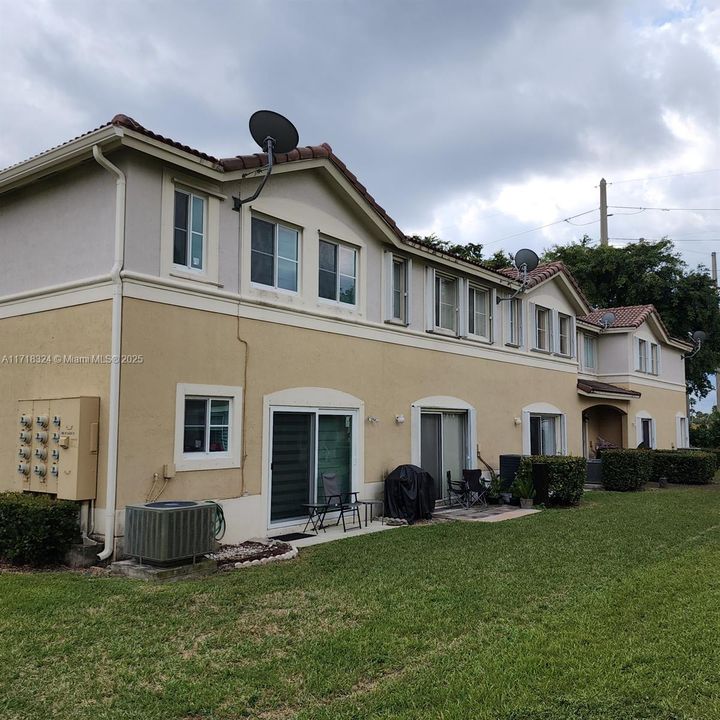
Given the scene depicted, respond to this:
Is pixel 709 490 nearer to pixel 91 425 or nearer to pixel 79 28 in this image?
pixel 91 425

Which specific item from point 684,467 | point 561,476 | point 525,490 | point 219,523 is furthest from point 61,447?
point 684,467

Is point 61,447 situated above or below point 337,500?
above

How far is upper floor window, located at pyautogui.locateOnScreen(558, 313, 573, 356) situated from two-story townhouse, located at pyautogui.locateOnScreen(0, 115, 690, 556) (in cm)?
697

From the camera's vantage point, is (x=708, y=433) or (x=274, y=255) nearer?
(x=274, y=255)

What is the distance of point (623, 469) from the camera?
1945 centimetres

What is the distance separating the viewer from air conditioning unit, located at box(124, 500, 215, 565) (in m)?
7.95

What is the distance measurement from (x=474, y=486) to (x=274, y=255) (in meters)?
7.12

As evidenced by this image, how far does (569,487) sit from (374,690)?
11.7 metres

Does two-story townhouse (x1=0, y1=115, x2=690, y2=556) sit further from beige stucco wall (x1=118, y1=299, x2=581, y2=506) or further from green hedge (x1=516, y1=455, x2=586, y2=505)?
green hedge (x1=516, y1=455, x2=586, y2=505)

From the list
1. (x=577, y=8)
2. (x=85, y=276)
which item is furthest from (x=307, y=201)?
(x=577, y=8)

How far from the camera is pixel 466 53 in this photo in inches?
440

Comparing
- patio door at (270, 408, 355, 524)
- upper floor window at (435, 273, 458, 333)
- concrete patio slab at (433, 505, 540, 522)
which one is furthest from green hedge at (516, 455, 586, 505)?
patio door at (270, 408, 355, 524)

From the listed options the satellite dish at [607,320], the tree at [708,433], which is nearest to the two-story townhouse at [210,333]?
the satellite dish at [607,320]

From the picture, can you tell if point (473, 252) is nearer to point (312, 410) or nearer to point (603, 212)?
point (603, 212)
